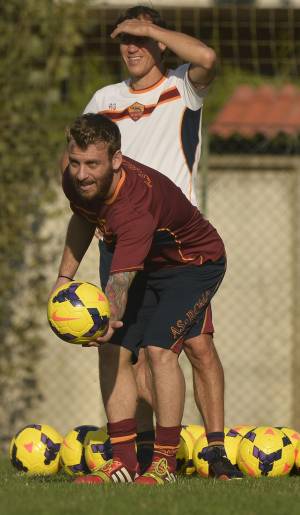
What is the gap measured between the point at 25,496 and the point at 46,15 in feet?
20.2

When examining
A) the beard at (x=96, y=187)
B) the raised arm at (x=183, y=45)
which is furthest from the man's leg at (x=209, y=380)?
the raised arm at (x=183, y=45)

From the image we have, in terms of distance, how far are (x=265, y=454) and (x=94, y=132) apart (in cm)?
223

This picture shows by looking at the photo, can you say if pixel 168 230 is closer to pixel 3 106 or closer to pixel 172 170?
pixel 172 170

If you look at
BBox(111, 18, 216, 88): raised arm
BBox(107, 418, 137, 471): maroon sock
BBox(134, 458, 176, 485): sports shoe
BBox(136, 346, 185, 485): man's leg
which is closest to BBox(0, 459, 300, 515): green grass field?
BBox(134, 458, 176, 485): sports shoe

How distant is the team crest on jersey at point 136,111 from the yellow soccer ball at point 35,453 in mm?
2042

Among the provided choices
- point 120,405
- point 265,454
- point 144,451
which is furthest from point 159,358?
point 265,454

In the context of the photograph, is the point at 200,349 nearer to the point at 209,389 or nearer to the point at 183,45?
the point at 209,389

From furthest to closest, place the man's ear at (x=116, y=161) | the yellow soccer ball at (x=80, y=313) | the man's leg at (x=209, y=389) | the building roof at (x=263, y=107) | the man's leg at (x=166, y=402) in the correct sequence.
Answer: the building roof at (x=263, y=107), the man's leg at (x=209, y=389), the man's leg at (x=166, y=402), the man's ear at (x=116, y=161), the yellow soccer ball at (x=80, y=313)

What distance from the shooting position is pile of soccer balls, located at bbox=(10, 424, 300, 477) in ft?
23.1

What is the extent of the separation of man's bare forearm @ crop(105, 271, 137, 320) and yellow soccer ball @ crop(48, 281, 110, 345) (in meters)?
0.09

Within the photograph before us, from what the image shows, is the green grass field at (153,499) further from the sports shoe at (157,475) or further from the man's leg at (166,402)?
the man's leg at (166,402)

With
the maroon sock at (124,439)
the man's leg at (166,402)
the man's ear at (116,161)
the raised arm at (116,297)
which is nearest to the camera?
the raised arm at (116,297)

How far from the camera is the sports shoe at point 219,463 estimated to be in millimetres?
6770

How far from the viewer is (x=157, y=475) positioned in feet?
20.8
